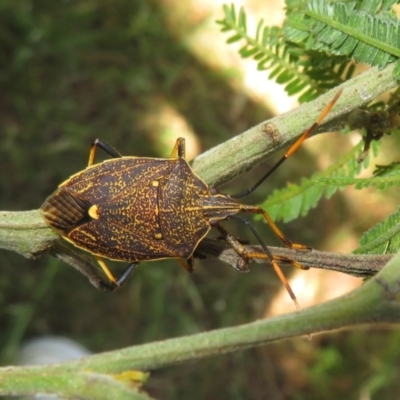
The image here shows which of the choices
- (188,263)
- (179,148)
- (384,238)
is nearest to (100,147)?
(179,148)

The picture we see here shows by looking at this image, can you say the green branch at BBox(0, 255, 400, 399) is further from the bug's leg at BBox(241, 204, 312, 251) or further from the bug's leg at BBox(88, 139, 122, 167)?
the bug's leg at BBox(88, 139, 122, 167)

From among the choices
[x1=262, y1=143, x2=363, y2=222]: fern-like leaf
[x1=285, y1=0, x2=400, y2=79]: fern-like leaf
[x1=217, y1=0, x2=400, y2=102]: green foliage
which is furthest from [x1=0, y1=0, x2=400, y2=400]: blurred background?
[x1=285, y1=0, x2=400, y2=79]: fern-like leaf

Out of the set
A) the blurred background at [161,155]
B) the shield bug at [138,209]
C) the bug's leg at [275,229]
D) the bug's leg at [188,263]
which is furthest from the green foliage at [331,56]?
the blurred background at [161,155]

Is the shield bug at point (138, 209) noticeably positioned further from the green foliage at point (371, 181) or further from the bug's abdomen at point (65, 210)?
the green foliage at point (371, 181)

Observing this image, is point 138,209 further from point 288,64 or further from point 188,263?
point 288,64

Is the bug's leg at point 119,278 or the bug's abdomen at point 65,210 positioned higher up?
the bug's abdomen at point 65,210
